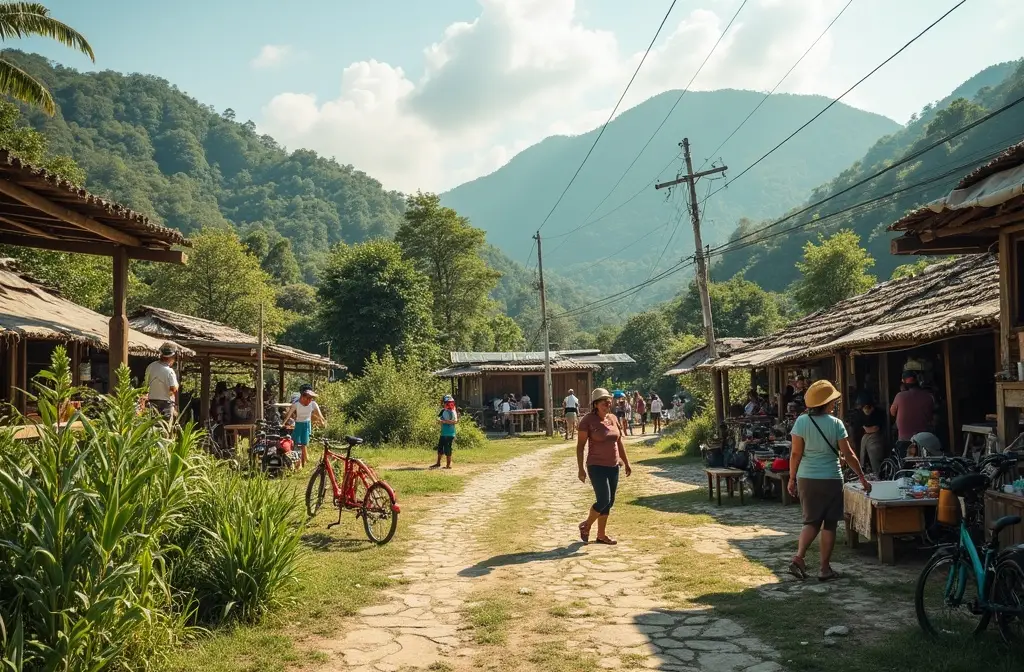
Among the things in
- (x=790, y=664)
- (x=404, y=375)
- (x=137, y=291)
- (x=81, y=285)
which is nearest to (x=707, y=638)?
(x=790, y=664)

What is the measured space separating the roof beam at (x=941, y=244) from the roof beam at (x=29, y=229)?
9.11 meters

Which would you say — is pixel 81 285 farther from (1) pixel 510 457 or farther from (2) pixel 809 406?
(2) pixel 809 406

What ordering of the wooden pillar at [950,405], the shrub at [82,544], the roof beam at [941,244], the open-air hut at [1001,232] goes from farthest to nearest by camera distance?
the wooden pillar at [950,405] → the roof beam at [941,244] → the open-air hut at [1001,232] → the shrub at [82,544]

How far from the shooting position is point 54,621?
13.1ft

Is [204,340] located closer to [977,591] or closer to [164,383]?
[164,383]

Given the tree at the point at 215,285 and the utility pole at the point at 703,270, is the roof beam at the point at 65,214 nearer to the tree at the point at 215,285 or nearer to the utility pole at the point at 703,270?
the utility pole at the point at 703,270

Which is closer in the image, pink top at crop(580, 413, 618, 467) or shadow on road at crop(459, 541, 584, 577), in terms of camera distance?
shadow on road at crop(459, 541, 584, 577)

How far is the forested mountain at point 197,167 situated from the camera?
7500 cm

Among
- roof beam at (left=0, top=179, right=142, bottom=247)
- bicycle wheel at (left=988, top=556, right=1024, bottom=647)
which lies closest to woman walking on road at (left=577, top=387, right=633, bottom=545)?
bicycle wheel at (left=988, top=556, right=1024, bottom=647)

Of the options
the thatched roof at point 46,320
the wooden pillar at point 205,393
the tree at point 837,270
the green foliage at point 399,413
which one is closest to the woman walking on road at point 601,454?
the thatched roof at point 46,320

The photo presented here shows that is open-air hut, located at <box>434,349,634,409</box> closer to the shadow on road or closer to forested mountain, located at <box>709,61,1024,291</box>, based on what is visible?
forested mountain, located at <box>709,61,1024,291</box>

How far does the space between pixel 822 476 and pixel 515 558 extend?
123 inches

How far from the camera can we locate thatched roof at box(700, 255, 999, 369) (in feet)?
31.3

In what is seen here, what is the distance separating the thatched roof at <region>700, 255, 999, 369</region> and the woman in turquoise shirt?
343 cm
